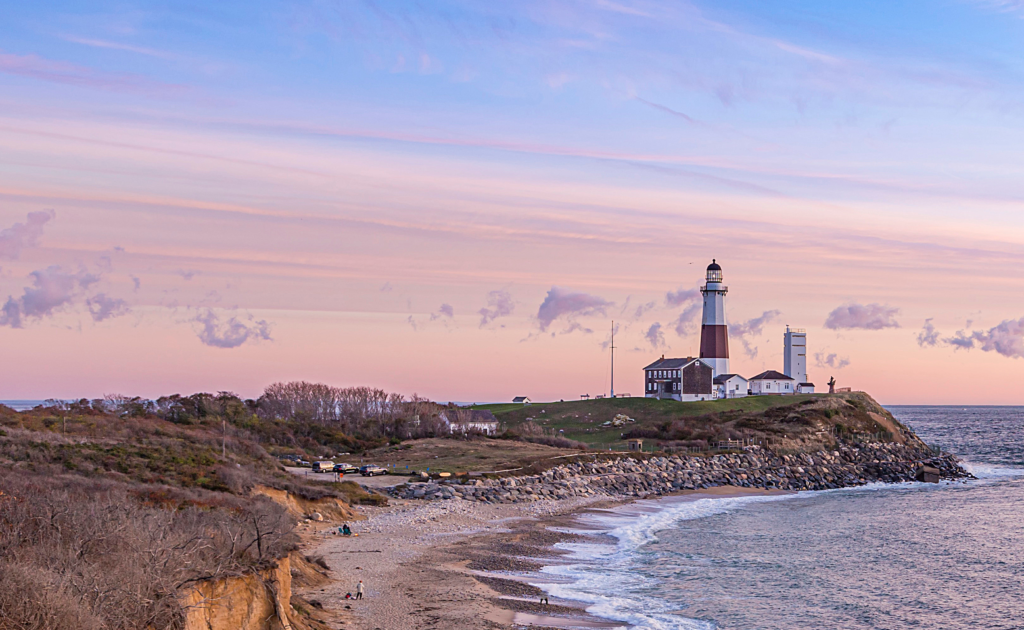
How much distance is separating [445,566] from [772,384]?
283ft

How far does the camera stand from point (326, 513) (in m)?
35.4

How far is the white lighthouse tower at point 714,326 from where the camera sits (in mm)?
98312

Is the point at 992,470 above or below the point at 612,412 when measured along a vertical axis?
below

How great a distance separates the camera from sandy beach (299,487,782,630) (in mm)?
21219

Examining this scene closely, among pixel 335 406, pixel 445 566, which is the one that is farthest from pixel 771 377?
pixel 445 566

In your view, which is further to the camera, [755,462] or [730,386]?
[730,386]

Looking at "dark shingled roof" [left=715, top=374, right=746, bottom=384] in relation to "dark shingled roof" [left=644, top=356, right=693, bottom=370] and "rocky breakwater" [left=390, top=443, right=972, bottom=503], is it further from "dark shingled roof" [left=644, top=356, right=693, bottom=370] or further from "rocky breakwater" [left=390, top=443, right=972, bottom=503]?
"rocky breakwater" [left=390, top=443, right=972, bottom=503]

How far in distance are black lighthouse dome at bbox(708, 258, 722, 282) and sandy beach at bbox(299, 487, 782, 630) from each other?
6066cm

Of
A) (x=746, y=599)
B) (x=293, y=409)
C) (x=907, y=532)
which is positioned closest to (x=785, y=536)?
(x=907, y=532)

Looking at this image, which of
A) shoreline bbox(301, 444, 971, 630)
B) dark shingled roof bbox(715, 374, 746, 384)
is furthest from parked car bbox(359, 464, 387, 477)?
dark shingled roof bbox(715, 374, 746, 384)

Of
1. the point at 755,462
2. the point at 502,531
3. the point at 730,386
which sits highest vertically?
the point at 730,386

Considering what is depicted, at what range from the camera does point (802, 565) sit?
106 ft

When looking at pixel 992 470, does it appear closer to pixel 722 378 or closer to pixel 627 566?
pixel 722 378

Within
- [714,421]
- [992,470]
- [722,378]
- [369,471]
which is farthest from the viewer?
[722,378]
